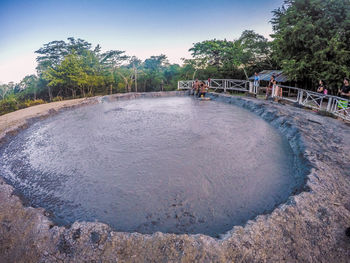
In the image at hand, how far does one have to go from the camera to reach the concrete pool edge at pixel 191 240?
277cm

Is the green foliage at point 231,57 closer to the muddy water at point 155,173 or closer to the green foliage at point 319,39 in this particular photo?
the green foliage at point 319,39

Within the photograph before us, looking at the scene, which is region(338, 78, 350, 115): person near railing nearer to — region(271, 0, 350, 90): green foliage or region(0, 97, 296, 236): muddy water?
region(271, 0, 350, 90): green foliage

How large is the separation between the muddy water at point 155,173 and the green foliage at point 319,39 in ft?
15.6

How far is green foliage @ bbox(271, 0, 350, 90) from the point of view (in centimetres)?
968

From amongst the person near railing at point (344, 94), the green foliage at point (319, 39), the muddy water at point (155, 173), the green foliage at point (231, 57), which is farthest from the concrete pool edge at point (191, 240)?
the green foliage at point (231, 57)

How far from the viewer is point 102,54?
2716 cm

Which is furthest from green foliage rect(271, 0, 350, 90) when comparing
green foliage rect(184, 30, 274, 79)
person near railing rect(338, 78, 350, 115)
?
green foliage rect(184, 30, 274, 79)

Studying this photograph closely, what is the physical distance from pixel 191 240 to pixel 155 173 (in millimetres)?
2440

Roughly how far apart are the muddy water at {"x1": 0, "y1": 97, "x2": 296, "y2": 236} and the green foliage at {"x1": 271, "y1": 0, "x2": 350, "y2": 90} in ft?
15.6

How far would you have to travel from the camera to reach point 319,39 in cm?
1010

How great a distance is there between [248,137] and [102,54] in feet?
84.5

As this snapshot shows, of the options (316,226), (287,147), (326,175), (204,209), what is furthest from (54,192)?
(287,147)

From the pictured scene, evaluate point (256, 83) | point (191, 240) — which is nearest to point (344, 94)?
point (256, 83)

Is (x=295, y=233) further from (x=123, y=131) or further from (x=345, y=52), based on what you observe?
(x=345, y=52)
